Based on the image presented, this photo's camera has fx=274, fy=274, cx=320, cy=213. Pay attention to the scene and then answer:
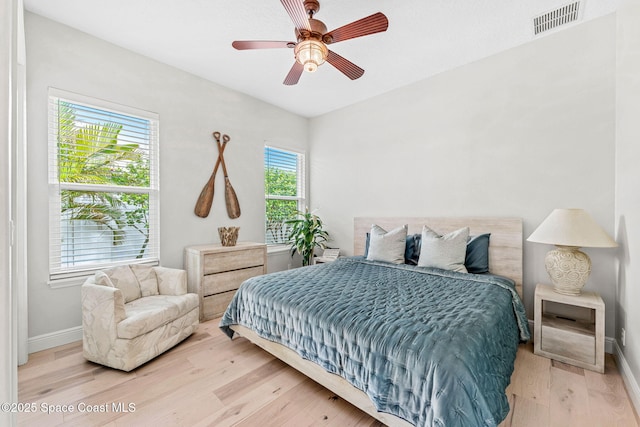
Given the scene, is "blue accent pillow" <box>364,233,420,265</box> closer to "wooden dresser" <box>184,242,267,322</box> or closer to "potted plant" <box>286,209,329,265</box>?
"potted plant" <box>286,209,329,265</box>

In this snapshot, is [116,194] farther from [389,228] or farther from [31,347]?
[389,228]

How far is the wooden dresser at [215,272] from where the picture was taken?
2.95 metres

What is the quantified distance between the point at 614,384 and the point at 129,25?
4.67 metres

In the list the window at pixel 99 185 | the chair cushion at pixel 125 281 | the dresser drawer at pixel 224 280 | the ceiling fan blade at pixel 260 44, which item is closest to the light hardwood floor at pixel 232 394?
the chair cushion at pixel 125 281

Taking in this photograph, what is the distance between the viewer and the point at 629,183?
1924 millimetres

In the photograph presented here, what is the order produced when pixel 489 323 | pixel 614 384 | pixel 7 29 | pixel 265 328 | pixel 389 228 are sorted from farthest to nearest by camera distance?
pixel 389 228 < pixel 265 328 < pixel 614 384 < pixel 489 323 < pixel 7 29

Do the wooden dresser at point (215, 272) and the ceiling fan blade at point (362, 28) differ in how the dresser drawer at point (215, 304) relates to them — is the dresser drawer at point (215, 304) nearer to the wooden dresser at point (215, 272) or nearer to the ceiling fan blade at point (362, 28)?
the wooden dresser at point (215, 272)

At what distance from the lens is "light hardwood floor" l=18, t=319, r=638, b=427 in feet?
5.14

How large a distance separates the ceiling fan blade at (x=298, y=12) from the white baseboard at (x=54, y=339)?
316 cm

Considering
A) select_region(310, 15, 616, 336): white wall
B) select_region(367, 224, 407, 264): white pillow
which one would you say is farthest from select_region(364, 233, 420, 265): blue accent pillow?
select_region(310, 15, 616, 336): white wall

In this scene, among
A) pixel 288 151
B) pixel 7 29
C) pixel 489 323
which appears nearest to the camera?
pixel 7 29

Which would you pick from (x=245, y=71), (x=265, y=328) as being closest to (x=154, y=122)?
(x=245, y=71)

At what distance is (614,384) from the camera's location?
1.85 metres

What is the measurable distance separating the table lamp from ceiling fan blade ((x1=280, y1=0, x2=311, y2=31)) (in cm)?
236
